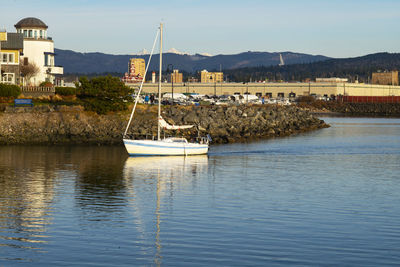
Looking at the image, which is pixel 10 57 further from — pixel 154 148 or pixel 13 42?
pixel 154 148

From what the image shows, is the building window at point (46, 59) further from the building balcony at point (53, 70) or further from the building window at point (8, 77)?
the building window at point (8, 77)

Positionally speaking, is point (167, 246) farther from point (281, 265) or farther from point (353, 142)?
point (353, 142)

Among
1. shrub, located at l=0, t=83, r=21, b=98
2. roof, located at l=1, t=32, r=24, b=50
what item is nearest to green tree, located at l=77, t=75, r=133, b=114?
shrub, located at l=0, t=83, r=21, b=98

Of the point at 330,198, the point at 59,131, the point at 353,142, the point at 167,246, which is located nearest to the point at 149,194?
the point at 330,198

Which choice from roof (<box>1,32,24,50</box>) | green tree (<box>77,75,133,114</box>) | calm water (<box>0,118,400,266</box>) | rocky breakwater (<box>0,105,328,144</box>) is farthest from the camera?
roof (<box>1,32,24,50</box>)

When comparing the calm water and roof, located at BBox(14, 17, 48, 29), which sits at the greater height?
roof, located at BBox(14, 17, 48, 29)

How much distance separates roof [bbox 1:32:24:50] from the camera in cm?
10075

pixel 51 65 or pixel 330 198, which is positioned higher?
pixel 51 65

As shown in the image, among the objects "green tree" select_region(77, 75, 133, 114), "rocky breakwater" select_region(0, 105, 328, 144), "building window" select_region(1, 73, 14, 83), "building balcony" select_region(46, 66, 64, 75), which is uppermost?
"building balcony" select_region(46, 66, 64, 75)

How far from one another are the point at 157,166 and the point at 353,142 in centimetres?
4005

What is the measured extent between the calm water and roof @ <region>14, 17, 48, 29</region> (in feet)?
202

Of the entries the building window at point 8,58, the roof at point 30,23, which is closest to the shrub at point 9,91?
the building window at point 8,58

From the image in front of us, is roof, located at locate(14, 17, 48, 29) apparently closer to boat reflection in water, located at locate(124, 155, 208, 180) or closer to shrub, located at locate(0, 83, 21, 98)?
shrub, located at locate(0, 83, 21, 98)

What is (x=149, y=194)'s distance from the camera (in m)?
37.8
